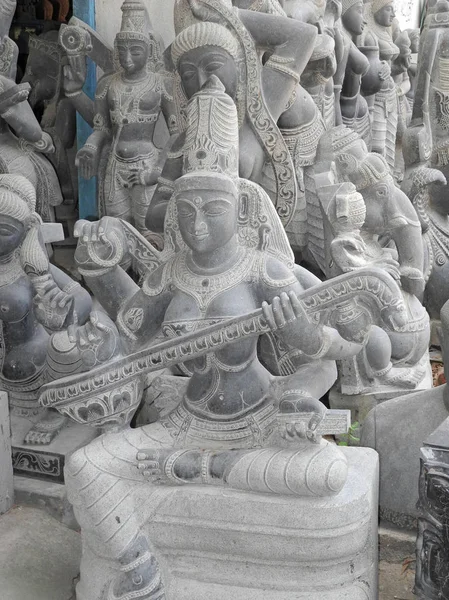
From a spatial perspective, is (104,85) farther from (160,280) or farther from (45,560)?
(45,560)

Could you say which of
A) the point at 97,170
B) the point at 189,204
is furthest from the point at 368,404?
the point at 97,170

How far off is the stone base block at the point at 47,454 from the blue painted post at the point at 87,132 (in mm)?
2094

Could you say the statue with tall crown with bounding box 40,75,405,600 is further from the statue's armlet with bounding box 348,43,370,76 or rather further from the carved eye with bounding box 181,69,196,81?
the statue's armlet with bounding box 348,43,370,76

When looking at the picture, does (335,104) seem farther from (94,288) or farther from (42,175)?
(94,288)

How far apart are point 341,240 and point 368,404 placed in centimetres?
86

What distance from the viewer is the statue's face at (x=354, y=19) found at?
567 centimetres

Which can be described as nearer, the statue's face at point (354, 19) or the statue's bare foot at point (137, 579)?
the statue's bare foot at point (137, 579)

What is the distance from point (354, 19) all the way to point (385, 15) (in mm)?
818

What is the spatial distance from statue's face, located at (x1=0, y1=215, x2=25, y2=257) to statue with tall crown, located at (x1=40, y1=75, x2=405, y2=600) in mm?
632

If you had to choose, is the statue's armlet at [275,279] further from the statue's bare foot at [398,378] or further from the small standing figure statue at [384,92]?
the small standing figure statue at [384,92]

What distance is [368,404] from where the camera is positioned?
3.62 metres

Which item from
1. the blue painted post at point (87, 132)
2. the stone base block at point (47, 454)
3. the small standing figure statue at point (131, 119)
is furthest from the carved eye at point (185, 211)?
the blue painted post at point (87, 132)

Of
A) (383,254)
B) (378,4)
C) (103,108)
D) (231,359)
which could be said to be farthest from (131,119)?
(378,4)

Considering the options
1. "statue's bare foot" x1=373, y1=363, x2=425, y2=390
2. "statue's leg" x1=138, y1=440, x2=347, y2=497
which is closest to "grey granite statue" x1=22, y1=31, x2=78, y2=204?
"statue's bare foot" x1=373, y1=363, x2=425, y2=390
